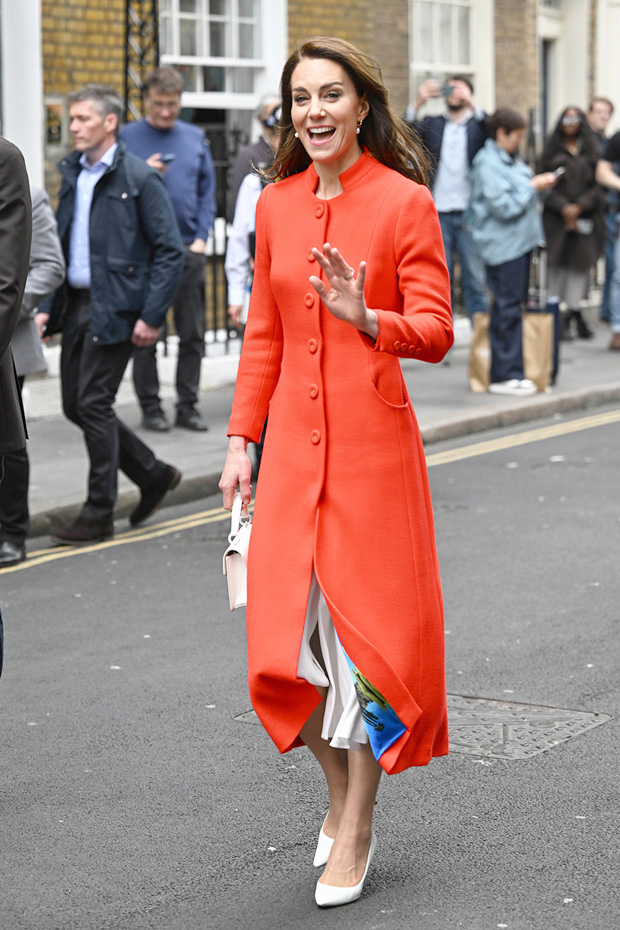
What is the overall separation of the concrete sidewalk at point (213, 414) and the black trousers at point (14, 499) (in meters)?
0.78

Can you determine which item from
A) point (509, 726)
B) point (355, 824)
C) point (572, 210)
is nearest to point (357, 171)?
point (355, 824)

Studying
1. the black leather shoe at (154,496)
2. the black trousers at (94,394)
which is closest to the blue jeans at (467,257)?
the black leather shoe at (154,496)

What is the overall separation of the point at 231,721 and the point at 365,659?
160 cm

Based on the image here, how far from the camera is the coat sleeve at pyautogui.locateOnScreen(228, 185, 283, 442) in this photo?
3723 millimetres

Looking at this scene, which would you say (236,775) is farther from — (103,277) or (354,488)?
(103,277)

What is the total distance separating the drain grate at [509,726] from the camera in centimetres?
468

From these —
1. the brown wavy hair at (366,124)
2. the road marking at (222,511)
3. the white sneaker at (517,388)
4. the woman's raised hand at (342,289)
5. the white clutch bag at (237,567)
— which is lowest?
the road marking at (222,511)

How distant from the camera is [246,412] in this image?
3.74 m

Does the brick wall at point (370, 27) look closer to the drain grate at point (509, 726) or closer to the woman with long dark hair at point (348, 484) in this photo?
the drain grate at point (509, 726)

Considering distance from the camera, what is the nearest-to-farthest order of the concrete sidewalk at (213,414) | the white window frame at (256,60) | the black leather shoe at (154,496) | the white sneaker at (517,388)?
the black leather shoe at (154,496) < the concrete sidewalk at (213,414) < the white sneaker at (517,388) < the white window frame at (256,60)

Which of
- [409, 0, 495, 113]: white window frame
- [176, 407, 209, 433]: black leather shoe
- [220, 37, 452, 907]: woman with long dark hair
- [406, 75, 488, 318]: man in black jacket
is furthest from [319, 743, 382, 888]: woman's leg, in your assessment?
[409, 0, 495, 113]: white window frame

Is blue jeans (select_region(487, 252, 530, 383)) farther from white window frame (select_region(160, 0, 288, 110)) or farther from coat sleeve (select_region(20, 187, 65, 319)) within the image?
coat sleeve (select_region(20, 187, 65, 319))

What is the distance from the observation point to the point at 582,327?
1620cm

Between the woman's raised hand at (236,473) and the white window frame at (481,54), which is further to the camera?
the white window frame at (481,54)
